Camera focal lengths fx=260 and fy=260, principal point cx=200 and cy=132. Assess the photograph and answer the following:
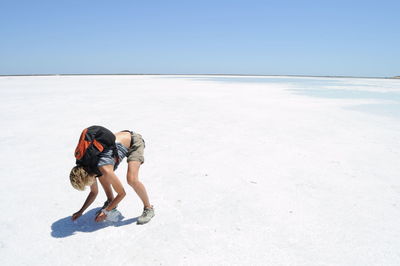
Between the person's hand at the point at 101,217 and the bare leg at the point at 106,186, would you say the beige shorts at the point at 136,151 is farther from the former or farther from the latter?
the person's hand at the point at 101,217

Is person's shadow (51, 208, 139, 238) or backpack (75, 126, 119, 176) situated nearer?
backpack (75, 126, 119, 176)

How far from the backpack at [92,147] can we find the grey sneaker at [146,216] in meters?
0.60

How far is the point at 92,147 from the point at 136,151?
437 mm

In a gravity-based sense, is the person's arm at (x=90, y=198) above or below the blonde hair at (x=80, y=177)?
below

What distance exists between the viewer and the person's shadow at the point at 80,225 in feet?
6.95

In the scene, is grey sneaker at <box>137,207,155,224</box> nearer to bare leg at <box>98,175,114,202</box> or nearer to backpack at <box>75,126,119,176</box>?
bare leg at <box>98,175,114,202</box>

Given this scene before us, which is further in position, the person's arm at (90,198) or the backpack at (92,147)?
the person's arm at (90,198)

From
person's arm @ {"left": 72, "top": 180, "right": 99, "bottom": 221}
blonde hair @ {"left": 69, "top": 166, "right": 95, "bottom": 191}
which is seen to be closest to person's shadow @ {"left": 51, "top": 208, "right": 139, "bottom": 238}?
person's arm @ {"left": 72, "top": 180, "right": 99, "bottom": 221}

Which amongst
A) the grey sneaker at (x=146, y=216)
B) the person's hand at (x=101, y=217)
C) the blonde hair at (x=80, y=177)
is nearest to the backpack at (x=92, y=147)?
the blonde hair at (x=80, y=177)

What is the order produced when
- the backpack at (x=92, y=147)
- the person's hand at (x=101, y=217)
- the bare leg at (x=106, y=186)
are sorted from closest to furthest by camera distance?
the backpack at (x=92, y=147) < the bare leg at (x=106, y=186) < the person's hand at (x=101, y=217)

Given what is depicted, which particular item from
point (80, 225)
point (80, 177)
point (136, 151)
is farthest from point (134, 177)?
point (80, 225)

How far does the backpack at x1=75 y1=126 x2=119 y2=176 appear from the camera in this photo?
5.93 ft

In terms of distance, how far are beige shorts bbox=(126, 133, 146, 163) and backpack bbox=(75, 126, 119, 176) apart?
11.2 inches

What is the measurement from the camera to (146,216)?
2252 mm
